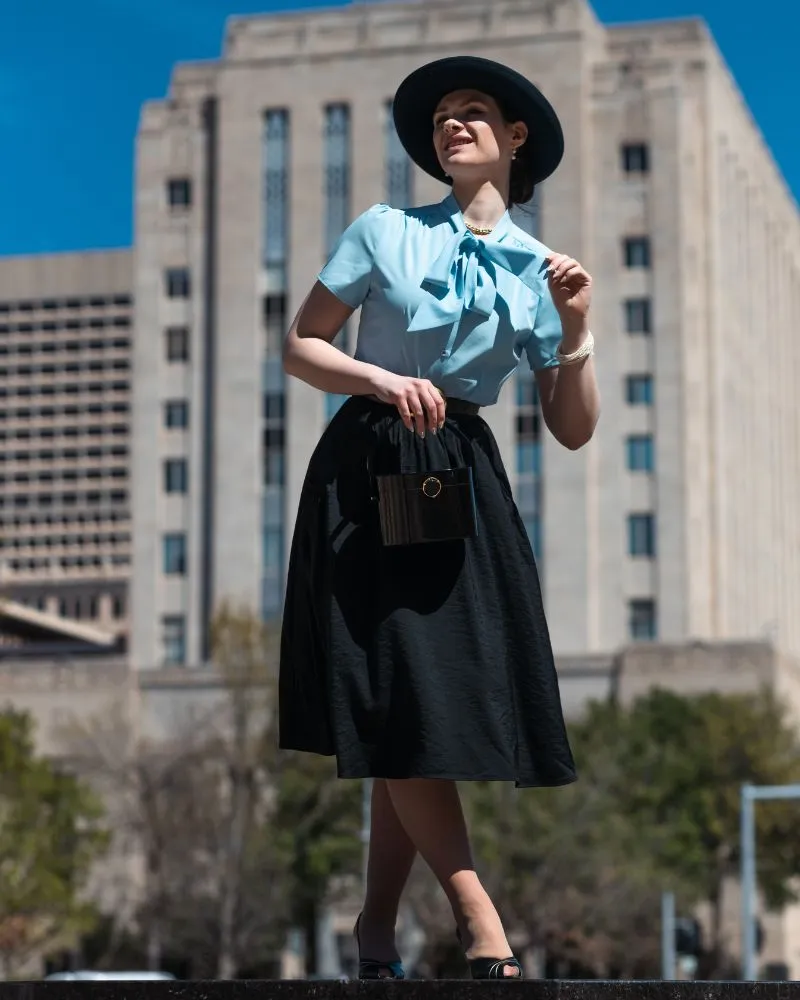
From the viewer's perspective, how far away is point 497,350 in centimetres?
736

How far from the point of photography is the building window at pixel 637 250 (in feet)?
290

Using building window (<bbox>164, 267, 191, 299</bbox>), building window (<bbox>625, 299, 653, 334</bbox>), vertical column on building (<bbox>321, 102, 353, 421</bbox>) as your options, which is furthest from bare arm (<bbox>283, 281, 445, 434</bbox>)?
building window (<bbox>164, 267, 191, 299</bbox>)

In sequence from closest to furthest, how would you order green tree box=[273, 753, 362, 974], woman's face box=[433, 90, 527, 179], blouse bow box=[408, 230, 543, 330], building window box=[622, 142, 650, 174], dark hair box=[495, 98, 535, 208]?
blouse bow box=[408, 230, 543, 330] < woman's face box=[433, 90, 527, 179] < dark hair box=[495, 98, 535, 208] < green tree box=[273, 753, 362, 974] < building window box=[622, 142, 650, 174]

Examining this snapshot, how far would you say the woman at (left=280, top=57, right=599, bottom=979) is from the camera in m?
6.89

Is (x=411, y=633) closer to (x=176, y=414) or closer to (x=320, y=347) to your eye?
(x=320, y=347)

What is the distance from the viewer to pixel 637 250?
8838 cm

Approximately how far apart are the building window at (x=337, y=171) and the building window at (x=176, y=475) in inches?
416

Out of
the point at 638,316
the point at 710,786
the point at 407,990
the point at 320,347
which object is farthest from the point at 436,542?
the point at 638,316

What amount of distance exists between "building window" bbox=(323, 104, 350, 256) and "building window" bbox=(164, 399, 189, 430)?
8.75m

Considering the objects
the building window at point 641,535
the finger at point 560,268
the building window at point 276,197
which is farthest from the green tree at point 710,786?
the finger at point 560,268

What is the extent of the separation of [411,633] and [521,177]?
1938 millimetres

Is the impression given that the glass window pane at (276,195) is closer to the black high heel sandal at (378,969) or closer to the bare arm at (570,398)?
the bare arm at (570,398)

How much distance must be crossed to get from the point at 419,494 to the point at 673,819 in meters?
57.2

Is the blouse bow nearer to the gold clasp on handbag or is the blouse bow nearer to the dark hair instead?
the dark hair
